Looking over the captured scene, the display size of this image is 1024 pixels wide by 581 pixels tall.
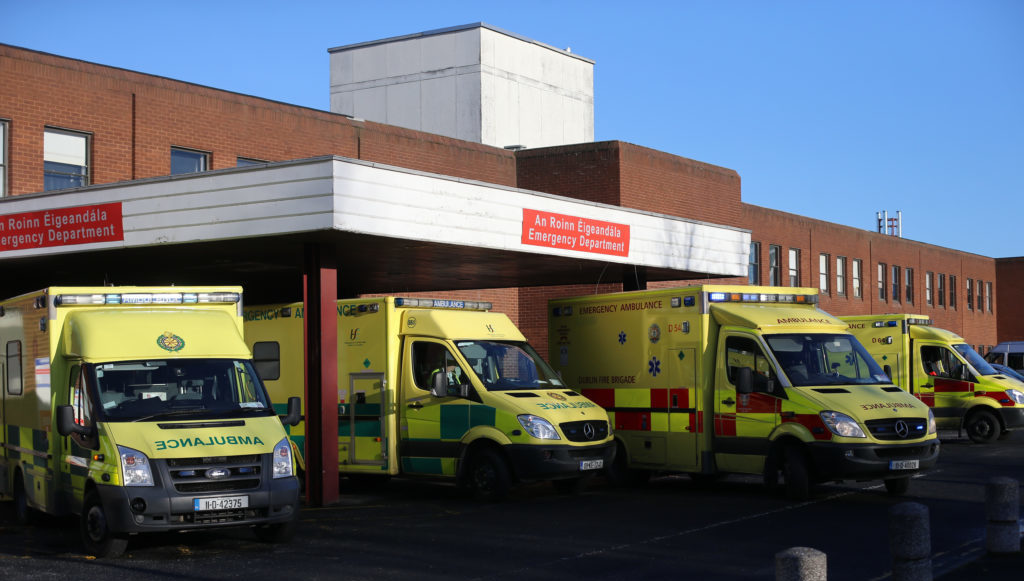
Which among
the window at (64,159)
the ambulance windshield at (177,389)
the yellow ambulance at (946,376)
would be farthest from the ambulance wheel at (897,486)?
the window at (64,159)

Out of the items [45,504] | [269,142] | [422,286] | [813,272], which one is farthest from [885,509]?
[813,272]

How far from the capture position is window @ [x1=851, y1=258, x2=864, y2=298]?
167 feet

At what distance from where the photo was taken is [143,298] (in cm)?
1258

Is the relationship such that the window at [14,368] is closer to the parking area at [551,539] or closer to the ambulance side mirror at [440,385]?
the parking area at [551,539]

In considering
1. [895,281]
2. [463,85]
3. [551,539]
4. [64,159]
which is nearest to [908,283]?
[895,281]

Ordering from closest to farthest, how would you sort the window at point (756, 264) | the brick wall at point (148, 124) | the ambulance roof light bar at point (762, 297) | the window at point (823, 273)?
the ambulance roof light bar at point (762, 297) < the brick wall at point (148, 124) < the window at point (756, 264) < the window at point (823, 273)

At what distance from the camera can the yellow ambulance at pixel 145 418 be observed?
10891 millimetres

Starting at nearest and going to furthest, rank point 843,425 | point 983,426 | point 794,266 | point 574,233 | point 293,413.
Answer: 1. point 293,413
2. point 843,425
3. point 574,233
4. point 983,426
5. point 794,266

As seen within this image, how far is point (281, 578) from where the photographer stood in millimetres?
9977

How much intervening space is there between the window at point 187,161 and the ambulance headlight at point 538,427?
517 inches

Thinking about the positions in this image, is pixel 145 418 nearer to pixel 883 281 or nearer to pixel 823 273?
pixel 823 273

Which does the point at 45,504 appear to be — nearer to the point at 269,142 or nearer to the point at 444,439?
the point at 444,439

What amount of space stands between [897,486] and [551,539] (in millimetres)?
5702

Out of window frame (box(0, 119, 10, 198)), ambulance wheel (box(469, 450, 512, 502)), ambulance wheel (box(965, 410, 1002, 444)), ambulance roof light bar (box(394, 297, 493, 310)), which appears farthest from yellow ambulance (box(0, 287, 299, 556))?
ambulance wheel (box(965, 410, 1002, 444))
